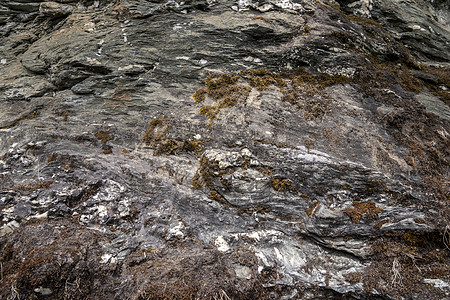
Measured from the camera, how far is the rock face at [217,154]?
5391 mm

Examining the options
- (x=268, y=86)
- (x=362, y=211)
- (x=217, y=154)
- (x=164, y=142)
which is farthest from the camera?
(x=268, y=86)

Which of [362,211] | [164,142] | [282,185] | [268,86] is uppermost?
[268,86]

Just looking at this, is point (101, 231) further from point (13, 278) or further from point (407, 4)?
point (407, 4)

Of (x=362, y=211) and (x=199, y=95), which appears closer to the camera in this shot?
(x=362, y=211)

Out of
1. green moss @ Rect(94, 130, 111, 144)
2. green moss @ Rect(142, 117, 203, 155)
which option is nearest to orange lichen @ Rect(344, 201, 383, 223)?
green moss @ Rect(142, 117, 203, 155)

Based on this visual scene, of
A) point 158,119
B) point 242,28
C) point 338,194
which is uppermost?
point 242,28

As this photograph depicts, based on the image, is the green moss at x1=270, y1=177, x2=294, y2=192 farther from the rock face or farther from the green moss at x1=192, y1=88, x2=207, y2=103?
the green moss at x1=192, y1=88, x2=207, y2=103

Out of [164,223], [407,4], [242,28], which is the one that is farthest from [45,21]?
[407,4]

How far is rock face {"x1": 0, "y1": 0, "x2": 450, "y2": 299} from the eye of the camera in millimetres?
5391

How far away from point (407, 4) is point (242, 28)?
332 inches

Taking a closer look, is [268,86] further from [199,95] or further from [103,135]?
[103,135]

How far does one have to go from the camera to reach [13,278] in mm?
4789

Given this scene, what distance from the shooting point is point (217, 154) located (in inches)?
263

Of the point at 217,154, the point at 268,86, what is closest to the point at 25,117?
the point at 217,154
